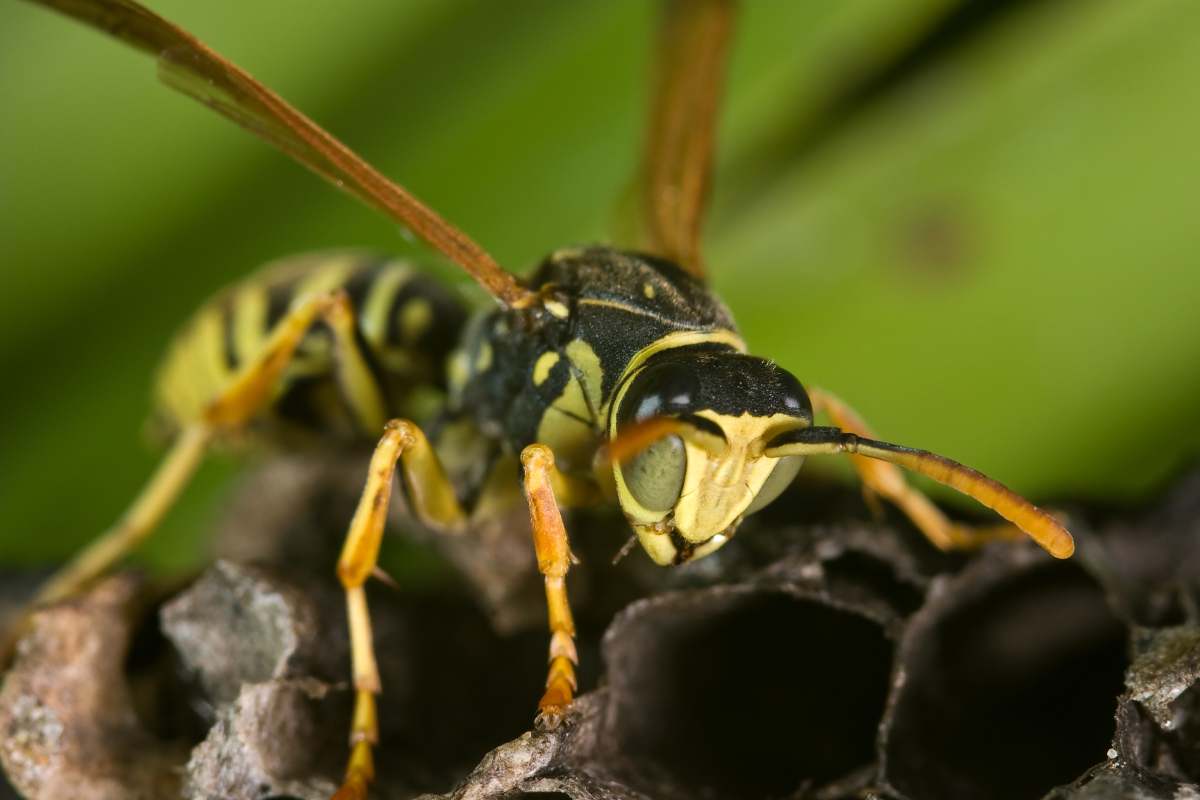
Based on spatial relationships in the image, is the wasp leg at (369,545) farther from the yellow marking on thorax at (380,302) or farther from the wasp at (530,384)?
the yellow marking on thorax at (380,302)

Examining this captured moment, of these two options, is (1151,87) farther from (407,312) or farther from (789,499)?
(407,312)

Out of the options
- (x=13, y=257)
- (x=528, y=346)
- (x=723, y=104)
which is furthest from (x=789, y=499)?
(x=13, y=257)

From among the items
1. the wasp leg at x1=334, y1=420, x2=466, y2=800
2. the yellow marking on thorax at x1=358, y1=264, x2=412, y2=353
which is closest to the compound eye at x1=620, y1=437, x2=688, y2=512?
the wasp leg at x1=334, y1=420, x2=466, y2=800

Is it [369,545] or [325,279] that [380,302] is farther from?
[369,545]

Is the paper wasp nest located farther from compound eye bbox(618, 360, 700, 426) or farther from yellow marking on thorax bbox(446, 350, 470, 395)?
yellow marking on thorax bbox(446, 350, 470, 395)

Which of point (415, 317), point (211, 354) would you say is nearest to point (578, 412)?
point (415, 317)

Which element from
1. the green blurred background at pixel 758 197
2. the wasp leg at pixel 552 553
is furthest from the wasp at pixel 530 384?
the green blurred background at pixel 758 197
